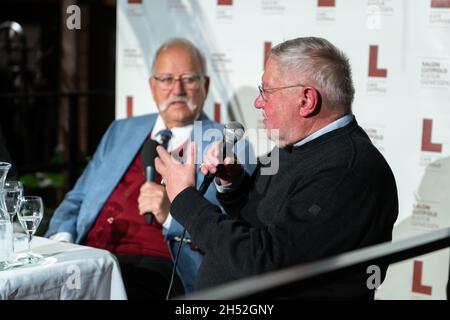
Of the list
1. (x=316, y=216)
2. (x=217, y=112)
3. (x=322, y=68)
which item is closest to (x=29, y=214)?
(x=316, y=216)

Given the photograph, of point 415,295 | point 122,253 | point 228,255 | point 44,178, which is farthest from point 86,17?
point 228,255

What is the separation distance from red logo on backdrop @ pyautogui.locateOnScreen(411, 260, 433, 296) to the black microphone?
4.17 ft

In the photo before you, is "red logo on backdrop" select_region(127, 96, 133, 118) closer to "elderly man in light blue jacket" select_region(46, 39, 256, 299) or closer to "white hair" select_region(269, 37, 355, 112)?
"elderly man in light blue jacket" select_region(46, 39, 256, 299)

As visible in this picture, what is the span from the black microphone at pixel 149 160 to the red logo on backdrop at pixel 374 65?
1.11 meters

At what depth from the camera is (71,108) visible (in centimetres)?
605

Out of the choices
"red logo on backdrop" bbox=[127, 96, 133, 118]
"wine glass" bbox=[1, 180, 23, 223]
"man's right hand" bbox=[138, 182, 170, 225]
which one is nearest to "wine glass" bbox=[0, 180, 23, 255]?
"wine glass" bbox=[1, 180, 23, 223]

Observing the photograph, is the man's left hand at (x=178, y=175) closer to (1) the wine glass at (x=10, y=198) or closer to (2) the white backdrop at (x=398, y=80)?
(1) the wine glass at (x=10, y=198)

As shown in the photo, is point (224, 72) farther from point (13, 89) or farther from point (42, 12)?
point (42, 12)

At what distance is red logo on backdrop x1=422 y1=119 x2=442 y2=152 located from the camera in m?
3.23

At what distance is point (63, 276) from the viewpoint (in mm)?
2518

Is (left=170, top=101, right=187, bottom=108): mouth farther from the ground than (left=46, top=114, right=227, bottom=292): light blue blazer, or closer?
farther from the ground

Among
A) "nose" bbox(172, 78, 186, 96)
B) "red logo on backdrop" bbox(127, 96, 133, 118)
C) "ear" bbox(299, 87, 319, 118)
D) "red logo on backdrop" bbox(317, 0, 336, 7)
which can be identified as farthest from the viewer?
"red logo on backdrop" bbox(127, 96, 133, 118)

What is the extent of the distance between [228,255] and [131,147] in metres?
1.66

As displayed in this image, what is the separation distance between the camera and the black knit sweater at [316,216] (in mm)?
2133
